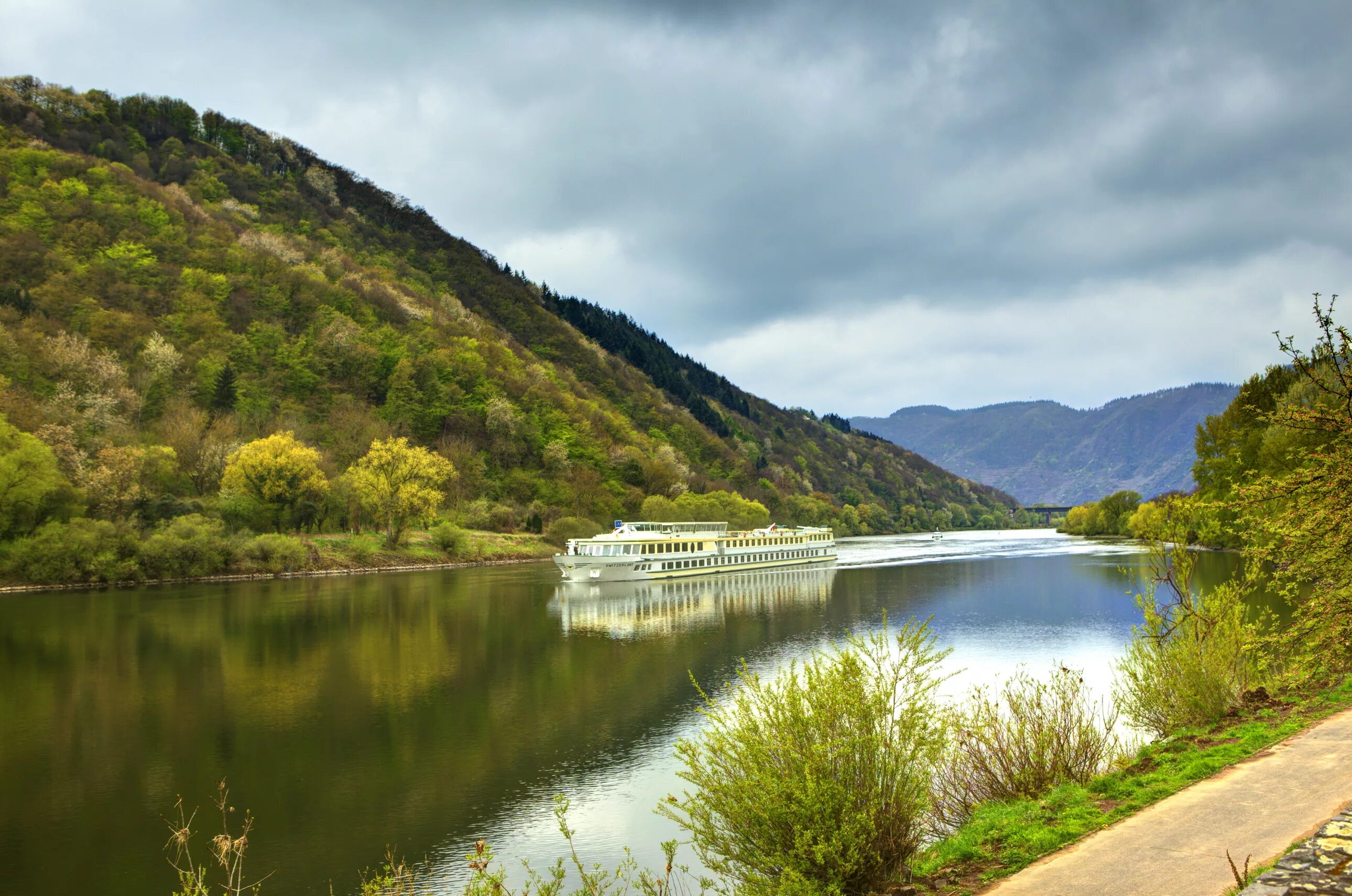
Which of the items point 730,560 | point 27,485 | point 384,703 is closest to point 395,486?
point 27,485

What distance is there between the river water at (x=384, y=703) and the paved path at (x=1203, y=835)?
16.5 feet

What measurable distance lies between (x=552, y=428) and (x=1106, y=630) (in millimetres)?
94150

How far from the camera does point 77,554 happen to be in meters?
55.7

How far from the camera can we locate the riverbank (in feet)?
195

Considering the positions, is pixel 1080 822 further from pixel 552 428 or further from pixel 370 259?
pixel 370 259

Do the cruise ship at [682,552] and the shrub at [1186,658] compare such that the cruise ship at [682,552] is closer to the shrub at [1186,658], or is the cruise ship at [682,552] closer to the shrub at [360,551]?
the shrub at [360,551]

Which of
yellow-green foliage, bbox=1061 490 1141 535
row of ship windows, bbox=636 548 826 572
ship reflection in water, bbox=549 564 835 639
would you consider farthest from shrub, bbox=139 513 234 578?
yellow-green foliage, bbox=1061 490 1141 535

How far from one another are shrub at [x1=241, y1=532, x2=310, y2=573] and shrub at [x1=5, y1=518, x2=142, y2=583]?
7.94 metres

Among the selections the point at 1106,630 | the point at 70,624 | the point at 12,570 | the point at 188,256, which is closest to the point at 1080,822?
the point at 1106,630

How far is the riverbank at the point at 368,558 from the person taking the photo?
59.5 meters

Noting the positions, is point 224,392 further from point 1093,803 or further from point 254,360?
point 1093,803

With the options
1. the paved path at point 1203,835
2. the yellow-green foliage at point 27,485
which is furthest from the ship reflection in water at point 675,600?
the yellow-green foliage at point 27,485

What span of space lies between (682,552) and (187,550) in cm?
3980

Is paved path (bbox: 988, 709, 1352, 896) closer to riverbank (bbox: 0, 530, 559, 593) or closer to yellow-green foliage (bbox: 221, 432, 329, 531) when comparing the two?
riverbank (bbox: 0, 530, 559, 593)
